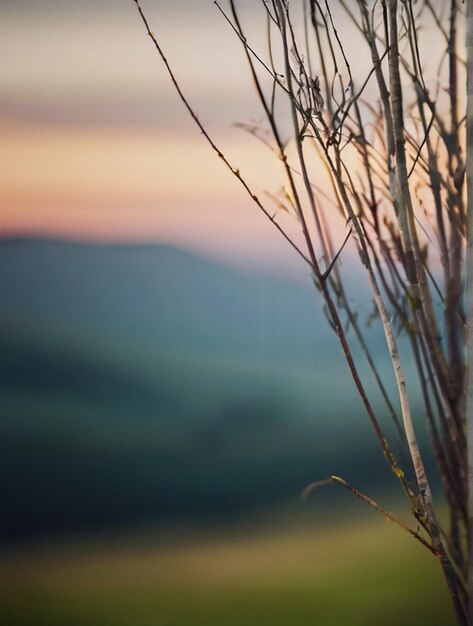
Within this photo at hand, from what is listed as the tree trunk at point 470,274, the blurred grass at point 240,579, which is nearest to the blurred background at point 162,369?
the blurred grass at point 240,579

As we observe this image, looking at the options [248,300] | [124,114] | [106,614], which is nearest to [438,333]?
[248,300]

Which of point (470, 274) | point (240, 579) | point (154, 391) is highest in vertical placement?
point (470, 274)

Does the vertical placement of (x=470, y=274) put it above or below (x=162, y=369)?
above

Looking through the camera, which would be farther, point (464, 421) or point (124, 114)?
point (124, 114)

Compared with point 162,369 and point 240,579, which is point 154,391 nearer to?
point 162,369

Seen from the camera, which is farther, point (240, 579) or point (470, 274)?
point (240, 579)

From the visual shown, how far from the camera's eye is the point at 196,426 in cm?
178

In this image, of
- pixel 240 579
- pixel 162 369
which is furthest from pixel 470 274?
pixel 240 579

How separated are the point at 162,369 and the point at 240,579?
0.54 meters

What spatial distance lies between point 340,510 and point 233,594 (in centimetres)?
33

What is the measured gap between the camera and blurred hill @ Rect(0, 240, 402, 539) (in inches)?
69.8

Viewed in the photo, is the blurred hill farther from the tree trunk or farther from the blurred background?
the tree trunk

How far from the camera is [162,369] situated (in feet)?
5.83

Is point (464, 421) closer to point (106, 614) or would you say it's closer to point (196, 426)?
point (196, 426)
